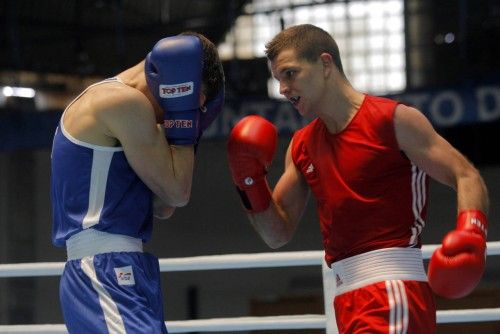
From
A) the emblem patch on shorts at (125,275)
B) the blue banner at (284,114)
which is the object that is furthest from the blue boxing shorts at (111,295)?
the blue banner at (284,114)

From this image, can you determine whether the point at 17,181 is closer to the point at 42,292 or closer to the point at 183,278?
the point at 42,292

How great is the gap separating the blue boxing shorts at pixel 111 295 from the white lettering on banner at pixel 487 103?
16.9 feet

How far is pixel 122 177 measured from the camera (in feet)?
8.19

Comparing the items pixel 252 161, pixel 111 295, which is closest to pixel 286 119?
pixel 252 161

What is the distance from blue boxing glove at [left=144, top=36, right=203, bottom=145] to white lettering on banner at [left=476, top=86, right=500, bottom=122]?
5058mm

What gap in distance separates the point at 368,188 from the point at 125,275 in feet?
2.20

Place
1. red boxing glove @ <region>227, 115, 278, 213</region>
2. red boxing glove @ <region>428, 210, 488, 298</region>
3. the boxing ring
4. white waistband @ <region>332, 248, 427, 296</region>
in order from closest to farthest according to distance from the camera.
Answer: red boxing glove @ <region>428, 210, 488, 298</region>, white waistband @ <region>332, 248, 427, 296</region>, red boxing glove @ <region>227, 115, 278, 213</region>, the boxing ring

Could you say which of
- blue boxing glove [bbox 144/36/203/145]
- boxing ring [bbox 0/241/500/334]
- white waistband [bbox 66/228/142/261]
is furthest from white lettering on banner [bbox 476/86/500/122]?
white waistband [bbox 66/228/142/261]

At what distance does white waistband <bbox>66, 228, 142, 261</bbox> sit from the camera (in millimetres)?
2477

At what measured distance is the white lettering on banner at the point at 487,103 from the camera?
7199 millimetres

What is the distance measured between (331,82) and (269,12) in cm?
582

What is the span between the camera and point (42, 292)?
9.40 m

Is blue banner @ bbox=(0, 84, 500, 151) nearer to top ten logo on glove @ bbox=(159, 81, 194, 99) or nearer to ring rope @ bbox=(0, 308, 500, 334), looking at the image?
ring rope @ bbox=(0, 308, 500, 334)

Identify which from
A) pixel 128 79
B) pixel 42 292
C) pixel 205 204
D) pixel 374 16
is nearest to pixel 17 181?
pixel 42 292
